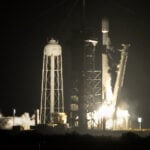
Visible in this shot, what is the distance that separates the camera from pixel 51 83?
68438 millimetres

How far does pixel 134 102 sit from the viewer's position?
7800 centimetres

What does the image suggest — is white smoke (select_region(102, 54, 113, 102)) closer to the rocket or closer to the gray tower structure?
the gray tower structure

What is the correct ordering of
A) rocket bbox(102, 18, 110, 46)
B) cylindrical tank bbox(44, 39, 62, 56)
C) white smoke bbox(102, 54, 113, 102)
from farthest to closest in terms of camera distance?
rocket bbox(102, 18, 110, 46)
white smoke bbox(102, 54, 113, 102)
cylindrical tank bbox(44, 39, 62, 56)

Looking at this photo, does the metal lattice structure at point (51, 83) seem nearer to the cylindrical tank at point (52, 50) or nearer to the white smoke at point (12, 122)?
the cylindrical tank at point (52, 50)

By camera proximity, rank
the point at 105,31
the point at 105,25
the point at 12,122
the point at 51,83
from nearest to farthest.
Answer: the point at 51,83, the point at 105,25, the point at 105,31, the point at 12,122

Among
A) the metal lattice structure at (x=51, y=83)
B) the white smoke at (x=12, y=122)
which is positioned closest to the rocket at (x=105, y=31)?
the metal lattice structure at (x=51, y=83)

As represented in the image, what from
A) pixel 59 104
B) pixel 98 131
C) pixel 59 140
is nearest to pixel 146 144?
pixel 59 140

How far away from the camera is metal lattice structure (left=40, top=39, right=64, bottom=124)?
6812cm

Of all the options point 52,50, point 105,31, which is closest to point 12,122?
point 52,50

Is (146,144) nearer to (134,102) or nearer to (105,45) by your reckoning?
(105,45)

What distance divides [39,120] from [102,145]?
37.5 meters

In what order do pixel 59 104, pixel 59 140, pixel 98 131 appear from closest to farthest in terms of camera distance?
1. pixel 59 140
2. pixel 98 131
3. pixel 59 104

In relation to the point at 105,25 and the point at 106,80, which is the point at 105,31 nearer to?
the point at 105,25

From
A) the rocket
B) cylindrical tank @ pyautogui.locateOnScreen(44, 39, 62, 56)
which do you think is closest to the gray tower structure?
the rocket
